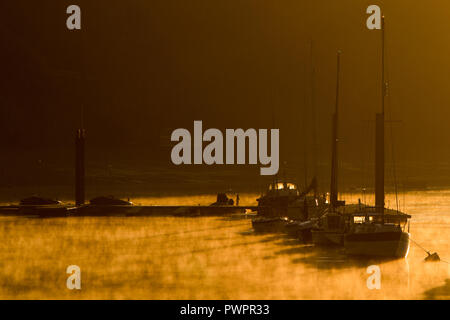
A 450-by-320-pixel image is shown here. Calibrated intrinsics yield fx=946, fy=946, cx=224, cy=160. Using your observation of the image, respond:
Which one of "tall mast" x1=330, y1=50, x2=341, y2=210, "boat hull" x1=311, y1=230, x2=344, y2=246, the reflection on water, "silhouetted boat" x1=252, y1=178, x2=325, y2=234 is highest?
"tall mast" x1=330, y1=50, x2=341, y2=210

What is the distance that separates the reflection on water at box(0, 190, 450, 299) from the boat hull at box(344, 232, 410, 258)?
2.17 feet

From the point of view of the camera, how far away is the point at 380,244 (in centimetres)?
5294

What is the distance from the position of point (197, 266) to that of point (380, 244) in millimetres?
10731

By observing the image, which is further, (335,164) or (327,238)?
(335,164)

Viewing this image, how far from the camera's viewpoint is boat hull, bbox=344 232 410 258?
174ft

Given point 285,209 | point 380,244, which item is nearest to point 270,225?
point 285,209

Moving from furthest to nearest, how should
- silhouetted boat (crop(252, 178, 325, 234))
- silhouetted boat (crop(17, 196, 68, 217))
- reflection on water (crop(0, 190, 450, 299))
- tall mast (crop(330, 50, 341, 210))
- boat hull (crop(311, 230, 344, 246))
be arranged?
silhouetted boat (crop(17, 196, 68, 217)) → silhouetted boat (crop(252, 178, 325, 234)) → tall mast (crop(330, 50, 341, 210)) → boat hull (crop(311, 230, 344, 246)) → reflection on water (crop(0, 190, 450, 299))

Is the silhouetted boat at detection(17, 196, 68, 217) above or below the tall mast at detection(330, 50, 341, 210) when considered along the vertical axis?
below

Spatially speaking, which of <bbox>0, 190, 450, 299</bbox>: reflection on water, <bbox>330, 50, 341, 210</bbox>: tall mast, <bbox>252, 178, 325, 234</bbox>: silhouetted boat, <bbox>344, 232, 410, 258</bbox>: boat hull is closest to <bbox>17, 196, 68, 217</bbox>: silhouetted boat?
<bbox>0, 190, 450, 299</bbox>: reflection on water

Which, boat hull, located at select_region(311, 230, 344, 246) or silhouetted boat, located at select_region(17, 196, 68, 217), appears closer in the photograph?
boat hull, located at select_region(311, 230, 344, 246)

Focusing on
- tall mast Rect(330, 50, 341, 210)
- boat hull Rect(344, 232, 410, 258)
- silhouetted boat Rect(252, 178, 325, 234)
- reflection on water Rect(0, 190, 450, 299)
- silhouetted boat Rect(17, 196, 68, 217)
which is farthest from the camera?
silhouetted boat Rect(17, 196, 68, 217)

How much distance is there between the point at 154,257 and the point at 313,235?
10.6m

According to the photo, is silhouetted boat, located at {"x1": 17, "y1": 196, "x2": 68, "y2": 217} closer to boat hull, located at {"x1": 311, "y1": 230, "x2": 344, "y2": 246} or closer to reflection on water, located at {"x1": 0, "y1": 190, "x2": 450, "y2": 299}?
reflection on water, located at {"x1": 0, "y1": 190, "x2": 450, "y2": 299}

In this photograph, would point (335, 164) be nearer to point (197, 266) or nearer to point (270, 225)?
point (270, 225)
